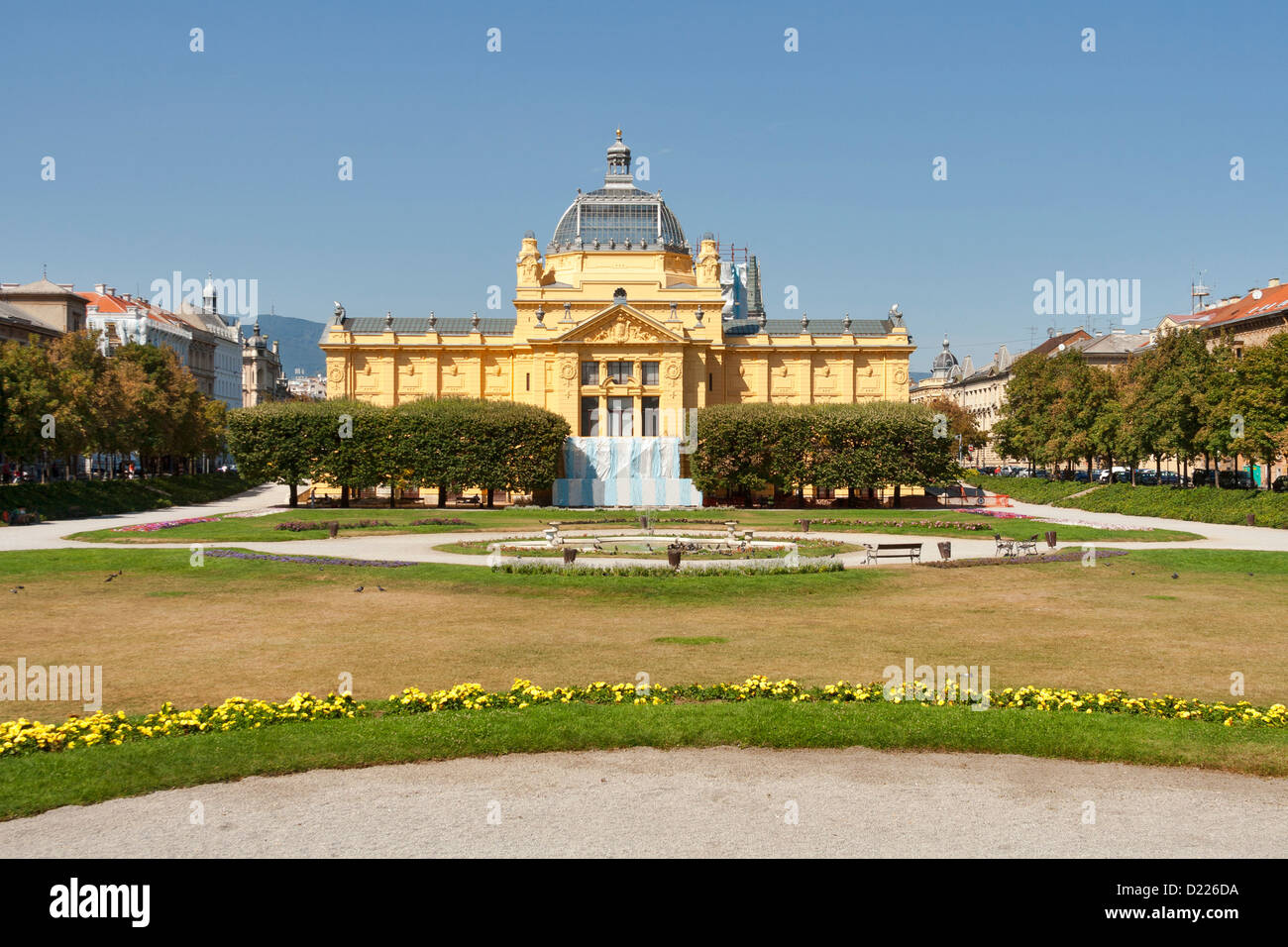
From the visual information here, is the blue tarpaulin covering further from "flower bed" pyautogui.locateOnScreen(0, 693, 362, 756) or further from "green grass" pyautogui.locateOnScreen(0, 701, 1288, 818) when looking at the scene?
"flower bed" pyautogui.locateOnScreen(0, 693, 362, 756)

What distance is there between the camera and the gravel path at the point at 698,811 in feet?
37.6

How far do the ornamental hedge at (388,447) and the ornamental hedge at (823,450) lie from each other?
1342 centimetres

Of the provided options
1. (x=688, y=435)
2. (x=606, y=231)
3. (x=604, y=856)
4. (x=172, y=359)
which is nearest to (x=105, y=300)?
(x=172, y=359)

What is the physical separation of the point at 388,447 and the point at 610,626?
186 ft

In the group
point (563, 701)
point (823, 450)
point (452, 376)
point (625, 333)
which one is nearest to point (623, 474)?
point (823, 450)

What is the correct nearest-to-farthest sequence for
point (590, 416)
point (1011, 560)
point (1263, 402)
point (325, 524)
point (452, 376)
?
point (1011, 560), point (325, 524), point (1263, 402), point (590, 416), point (452, 376)

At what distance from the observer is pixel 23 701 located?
18.1 m

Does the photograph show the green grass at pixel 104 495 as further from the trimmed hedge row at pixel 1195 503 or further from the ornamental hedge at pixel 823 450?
the trimmed hedge row at pixel 1195 503

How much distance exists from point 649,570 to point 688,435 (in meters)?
52.0

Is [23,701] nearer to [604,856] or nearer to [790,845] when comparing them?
[604,856]

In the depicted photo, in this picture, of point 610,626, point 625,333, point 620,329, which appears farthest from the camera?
point 620,329

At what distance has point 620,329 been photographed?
96.9m

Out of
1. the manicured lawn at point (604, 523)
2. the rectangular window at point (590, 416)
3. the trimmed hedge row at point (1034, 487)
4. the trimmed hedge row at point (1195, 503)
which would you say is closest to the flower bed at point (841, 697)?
the manicured lawn at point (604, 523)

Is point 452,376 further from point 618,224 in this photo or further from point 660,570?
point 660,570
